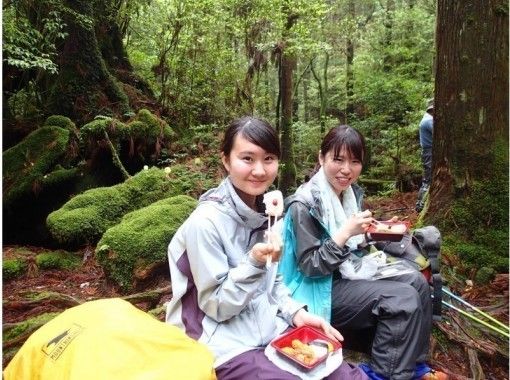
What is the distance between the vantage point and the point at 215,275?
7.56 ft

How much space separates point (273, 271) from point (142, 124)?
8.43 meters

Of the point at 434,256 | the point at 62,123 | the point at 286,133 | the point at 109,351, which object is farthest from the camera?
the point at 286,133

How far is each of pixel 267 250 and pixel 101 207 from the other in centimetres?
560

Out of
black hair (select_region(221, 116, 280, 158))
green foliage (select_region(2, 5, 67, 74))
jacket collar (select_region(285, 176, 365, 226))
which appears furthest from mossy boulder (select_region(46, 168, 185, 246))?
black hair (select_region(221, 116, 280, 158))

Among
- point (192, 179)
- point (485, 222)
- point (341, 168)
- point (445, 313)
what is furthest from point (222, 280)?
point (192, 179)

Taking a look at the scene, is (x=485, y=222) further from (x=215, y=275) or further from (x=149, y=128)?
(x=149, y=128)

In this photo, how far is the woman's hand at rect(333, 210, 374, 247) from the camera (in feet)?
9.80

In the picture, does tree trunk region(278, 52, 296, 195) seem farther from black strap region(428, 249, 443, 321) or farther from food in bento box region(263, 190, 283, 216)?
food in bento box region(263, 190, 283, 216)

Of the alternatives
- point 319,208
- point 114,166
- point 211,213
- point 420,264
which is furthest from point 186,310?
point 114,166

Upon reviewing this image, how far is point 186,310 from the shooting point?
248 centimetres

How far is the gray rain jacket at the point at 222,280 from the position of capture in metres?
2.30

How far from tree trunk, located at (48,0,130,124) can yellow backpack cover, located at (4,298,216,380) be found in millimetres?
9308

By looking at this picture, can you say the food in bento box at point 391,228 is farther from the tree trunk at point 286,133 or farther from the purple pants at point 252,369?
the tree trunk at point 286,133

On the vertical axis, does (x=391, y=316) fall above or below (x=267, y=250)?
below
